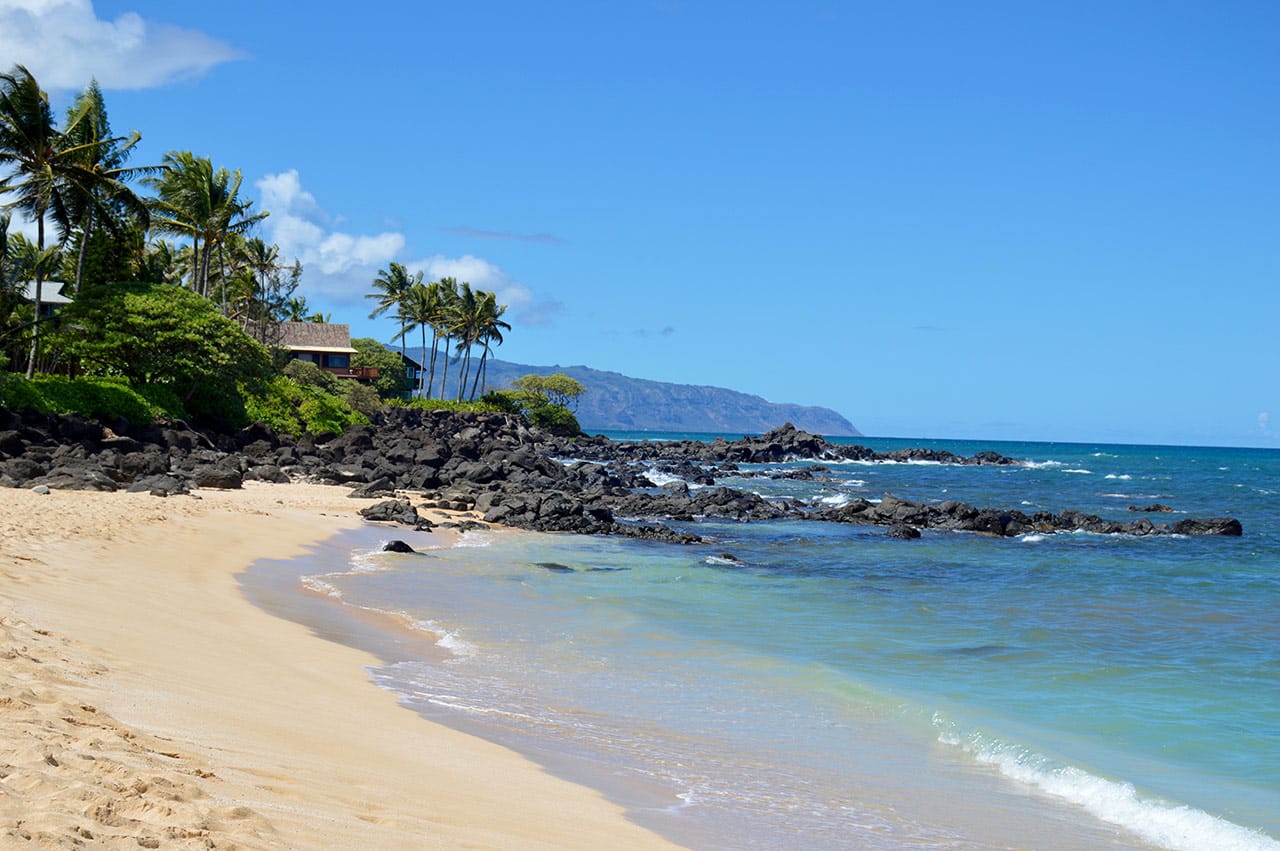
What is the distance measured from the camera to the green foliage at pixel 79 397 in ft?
90.8

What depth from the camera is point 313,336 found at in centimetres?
7638

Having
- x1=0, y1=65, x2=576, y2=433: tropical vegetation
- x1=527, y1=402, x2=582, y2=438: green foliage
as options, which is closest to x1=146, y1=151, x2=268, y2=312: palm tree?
x1=0, y1=65, x2=576, y2=433: tropical vegetation

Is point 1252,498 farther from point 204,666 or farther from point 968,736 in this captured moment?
point 204,666

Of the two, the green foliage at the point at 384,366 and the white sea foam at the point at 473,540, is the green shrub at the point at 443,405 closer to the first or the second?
the green foliage at the point at 384,366

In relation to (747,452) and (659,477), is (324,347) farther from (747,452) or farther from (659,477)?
(659,477)

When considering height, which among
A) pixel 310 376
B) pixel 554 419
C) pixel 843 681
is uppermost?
pixel 310 376

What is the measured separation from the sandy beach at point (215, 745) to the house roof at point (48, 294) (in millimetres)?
40978

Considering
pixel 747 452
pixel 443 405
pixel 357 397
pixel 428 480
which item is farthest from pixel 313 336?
pixel 428 480

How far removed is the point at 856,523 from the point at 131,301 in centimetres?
2542

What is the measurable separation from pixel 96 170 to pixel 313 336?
4132 cm

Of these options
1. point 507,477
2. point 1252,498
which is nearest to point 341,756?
point 507,477

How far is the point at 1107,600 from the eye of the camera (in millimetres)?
18797

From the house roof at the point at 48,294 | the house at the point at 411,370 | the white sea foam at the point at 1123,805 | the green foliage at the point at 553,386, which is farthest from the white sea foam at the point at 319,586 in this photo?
the green foliage at the point at 553,386

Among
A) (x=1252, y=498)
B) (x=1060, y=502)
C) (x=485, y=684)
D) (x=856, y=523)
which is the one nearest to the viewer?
(x=485, y=684)
